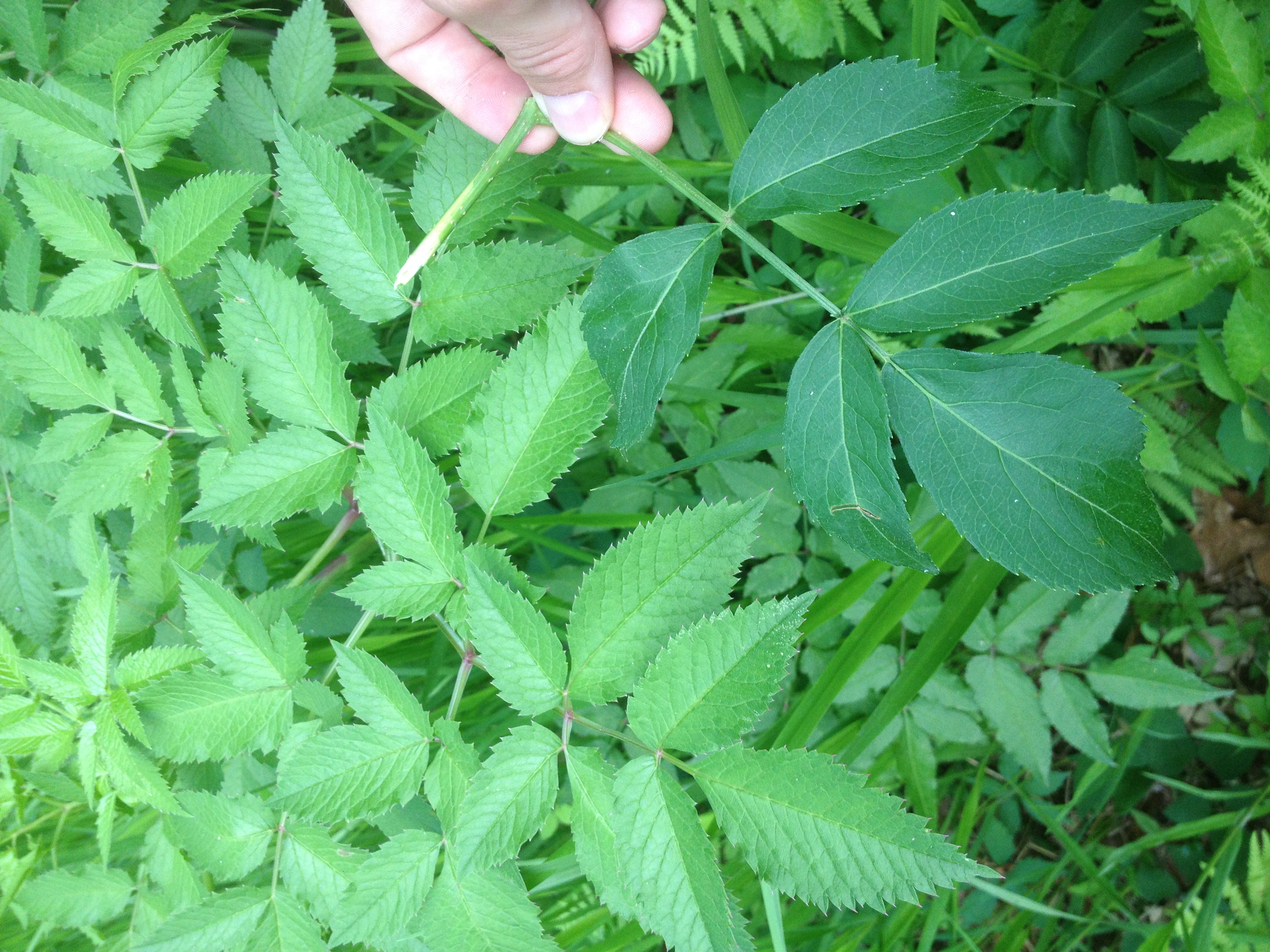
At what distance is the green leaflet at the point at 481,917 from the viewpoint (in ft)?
3.58

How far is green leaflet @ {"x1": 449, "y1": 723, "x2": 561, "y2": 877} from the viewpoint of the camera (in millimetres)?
1000

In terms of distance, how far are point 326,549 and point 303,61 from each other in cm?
102

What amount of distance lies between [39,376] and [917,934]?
259 cm

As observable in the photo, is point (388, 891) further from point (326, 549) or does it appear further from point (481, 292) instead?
point (481, 292)

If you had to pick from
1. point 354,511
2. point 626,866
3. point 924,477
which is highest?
point 924,477

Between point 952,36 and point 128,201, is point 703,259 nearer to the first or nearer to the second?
point 128,201

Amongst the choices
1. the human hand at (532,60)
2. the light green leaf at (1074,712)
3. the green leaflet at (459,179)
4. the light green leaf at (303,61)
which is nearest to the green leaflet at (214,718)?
the green leaflet at (459,179)

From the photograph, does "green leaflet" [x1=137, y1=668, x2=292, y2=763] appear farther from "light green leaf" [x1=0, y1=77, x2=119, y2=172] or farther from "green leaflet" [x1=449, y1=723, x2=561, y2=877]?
"light green leaf" [x1=0, y1=77, x2=119, y2=172]

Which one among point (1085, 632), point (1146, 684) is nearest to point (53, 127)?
point (1085, 632)

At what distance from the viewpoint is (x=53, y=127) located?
4.52ft

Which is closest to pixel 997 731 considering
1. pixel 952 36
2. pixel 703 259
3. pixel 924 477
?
pixel 924 477

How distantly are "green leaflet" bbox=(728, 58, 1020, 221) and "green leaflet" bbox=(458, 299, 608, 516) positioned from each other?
0.33 metres

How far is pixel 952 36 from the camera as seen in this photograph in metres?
2.13

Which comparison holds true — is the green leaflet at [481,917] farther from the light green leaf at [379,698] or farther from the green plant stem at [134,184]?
the green plant stem at [134,184]
